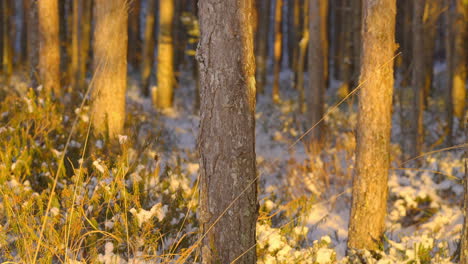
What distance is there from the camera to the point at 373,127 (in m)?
5.35

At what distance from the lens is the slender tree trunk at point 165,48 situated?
14.8m

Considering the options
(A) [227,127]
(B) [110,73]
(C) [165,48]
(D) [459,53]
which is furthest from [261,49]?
(A) [227,127]

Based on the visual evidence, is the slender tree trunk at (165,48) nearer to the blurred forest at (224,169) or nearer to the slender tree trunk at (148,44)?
the blurred forest at (224,169)

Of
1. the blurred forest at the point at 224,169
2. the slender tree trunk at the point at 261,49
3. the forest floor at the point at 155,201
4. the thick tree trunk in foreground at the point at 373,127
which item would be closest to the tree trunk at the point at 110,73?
the blurred forest at the point at 224,169

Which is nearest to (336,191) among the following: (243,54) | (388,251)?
(388,251)

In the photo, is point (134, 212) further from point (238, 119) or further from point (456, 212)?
point (456, 212)

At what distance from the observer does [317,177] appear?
8664 millimetres

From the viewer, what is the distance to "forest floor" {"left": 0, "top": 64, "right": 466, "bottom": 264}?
4156 millimetres

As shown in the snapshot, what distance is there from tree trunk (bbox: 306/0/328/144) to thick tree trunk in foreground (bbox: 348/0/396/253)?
178 inches

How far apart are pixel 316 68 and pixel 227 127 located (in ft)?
25.3

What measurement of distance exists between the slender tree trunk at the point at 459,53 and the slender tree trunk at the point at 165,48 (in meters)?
7.26

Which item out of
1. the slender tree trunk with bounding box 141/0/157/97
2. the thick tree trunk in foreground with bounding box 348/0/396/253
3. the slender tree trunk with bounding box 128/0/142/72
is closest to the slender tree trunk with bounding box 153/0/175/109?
the slender tree trunk with bounding box 141/0/157/97

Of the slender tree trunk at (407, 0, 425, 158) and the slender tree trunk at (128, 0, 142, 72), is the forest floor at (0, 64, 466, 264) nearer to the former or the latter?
the slender tree trunk at (407, 0, 425, 158)

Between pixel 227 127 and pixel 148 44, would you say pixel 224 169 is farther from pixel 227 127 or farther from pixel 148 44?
pixel 148 44
